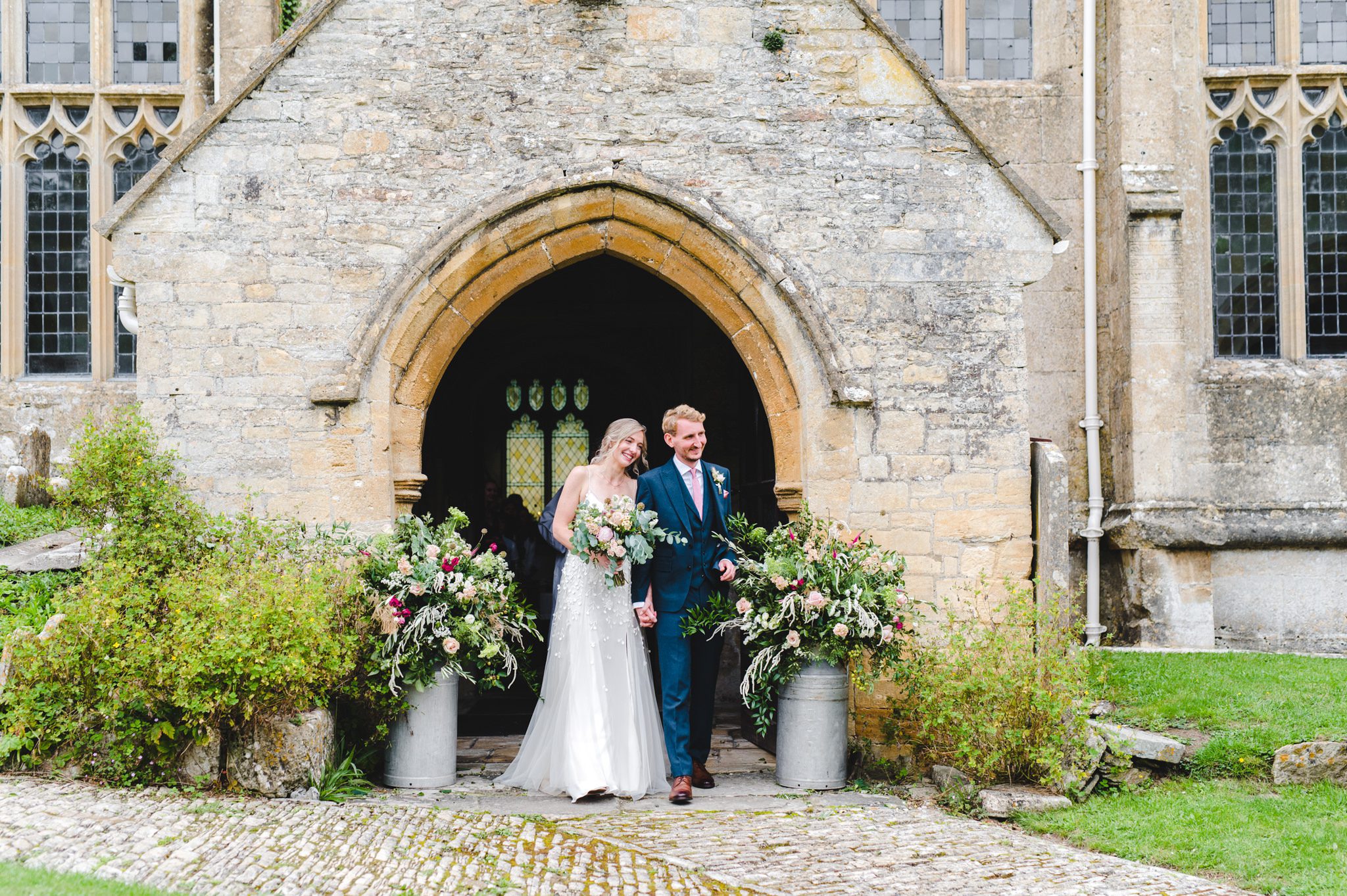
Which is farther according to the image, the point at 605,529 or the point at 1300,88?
the point at 1300,88

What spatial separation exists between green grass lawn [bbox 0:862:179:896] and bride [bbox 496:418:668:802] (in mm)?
2448

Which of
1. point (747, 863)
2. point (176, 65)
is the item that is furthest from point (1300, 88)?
point (176, 65)

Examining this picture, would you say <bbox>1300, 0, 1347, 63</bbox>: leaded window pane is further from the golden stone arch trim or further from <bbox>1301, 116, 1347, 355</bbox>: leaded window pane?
the golden stone arch trim

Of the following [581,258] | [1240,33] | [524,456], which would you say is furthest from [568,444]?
[1240,33]

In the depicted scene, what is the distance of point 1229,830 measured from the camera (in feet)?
17.0

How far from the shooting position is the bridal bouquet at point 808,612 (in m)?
6.04

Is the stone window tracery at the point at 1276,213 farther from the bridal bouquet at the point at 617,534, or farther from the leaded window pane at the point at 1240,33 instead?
the bridal bouquet at the point at 617,534

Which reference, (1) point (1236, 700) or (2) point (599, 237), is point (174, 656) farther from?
(1) point (1236, 700)

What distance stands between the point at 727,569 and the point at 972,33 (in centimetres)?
726

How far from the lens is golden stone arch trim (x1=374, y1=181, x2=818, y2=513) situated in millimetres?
6672

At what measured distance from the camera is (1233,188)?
427 inches

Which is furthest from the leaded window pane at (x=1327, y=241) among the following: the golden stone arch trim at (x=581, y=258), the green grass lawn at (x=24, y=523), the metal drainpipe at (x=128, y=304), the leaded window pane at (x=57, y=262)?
the leaded window pane at (x=57, y=262)

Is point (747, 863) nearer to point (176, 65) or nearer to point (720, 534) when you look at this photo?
point (720, 534)

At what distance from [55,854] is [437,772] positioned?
2.17 m
